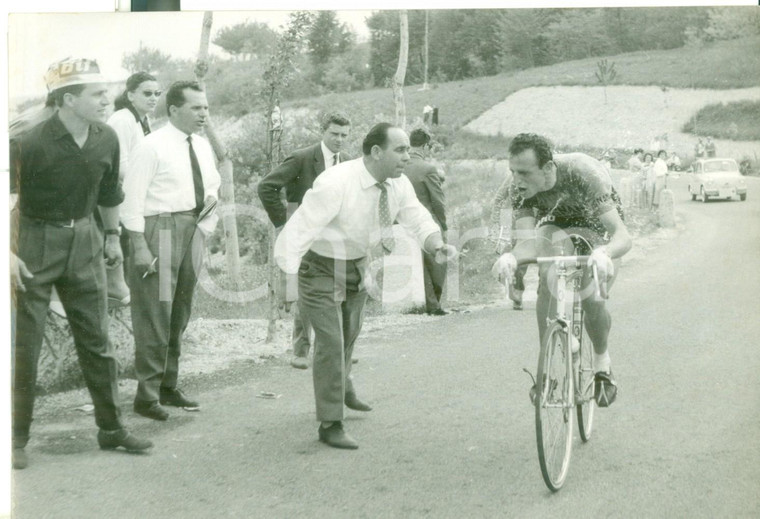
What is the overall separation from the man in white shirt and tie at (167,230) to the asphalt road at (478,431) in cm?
17

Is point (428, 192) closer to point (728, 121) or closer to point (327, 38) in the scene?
point (327, 38)

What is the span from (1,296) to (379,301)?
1737 millimetres

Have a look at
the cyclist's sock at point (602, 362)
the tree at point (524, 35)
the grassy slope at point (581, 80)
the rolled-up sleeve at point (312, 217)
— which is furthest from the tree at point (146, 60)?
the cyclist's sock at point (602, 362)

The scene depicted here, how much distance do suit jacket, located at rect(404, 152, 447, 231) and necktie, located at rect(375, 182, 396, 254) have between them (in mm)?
200

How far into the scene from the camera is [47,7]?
16.0 feet

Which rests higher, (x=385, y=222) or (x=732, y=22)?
(x=732, y=22)

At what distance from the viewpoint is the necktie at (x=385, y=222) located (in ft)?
15.4

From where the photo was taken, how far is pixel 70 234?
15.3ft

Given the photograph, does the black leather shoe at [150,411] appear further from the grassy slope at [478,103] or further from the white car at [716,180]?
the white car at [716,180]

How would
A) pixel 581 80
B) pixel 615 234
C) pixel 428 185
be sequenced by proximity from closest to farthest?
1. pixel 615 234
2. pixel 428 185
3. pixel 581 80

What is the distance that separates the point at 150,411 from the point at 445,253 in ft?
4.97

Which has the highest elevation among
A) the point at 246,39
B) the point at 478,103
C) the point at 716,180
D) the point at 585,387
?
the point at 246,39

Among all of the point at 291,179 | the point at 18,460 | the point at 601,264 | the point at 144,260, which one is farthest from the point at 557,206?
the point at 18,460

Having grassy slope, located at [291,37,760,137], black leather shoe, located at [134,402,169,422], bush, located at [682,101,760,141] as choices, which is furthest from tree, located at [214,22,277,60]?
bush, located at [682,101,760,141]
